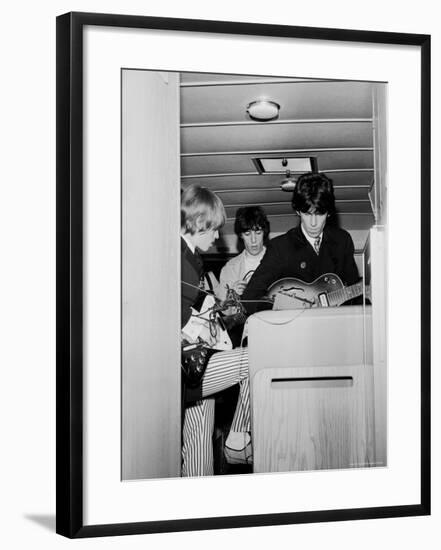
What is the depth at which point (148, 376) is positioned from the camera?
1.72 m

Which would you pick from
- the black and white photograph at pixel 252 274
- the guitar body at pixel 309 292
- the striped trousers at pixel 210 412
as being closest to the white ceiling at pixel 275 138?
the black and white photograph at pixel 252 274

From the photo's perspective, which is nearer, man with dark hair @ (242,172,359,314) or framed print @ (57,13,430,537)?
framed print @ (57,13,430,537)

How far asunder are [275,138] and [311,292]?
0.32m

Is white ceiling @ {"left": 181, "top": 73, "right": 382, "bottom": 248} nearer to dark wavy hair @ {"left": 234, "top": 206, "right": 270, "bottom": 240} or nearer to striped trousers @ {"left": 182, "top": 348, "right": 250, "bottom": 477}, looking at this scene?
dark wavy hair @ {"left": 234, "top": 206, "right": 270, "bottom": 240}

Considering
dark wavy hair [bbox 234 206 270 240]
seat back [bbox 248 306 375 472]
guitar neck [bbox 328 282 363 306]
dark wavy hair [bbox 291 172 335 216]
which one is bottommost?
seat back [bbox 248 306 375 472]

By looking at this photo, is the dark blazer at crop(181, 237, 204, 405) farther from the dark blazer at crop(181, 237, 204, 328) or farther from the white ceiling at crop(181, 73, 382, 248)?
the white ceiling at crop(181, 73, 382, 248)

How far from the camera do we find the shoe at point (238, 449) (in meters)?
1.78

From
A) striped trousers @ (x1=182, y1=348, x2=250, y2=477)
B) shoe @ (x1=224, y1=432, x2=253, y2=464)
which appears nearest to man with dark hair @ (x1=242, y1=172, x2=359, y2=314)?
striped trousers @ (x1=182, y1=348, x2=250, y2=477)

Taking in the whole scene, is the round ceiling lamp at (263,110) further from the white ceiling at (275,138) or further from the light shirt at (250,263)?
the light shirt at (250,263)

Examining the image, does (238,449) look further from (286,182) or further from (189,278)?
(286,182)

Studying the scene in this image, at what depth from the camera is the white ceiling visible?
1755 millimetres

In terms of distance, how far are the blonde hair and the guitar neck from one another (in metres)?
0.27

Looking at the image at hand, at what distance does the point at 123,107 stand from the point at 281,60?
1.10ft

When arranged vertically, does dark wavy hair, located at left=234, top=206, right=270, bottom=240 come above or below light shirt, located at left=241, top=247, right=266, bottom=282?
above
